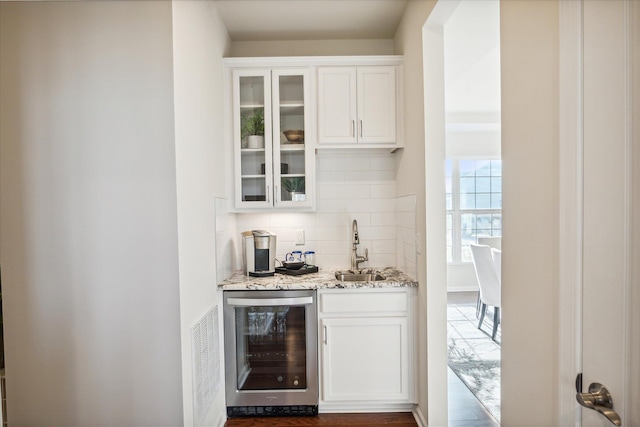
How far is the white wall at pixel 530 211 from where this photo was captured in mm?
997

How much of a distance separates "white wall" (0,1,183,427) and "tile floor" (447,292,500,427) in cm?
179

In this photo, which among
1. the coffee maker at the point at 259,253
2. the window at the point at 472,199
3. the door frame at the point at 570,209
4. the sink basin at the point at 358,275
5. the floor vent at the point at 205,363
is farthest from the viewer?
the window at the point at 472,199

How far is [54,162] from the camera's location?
176 centimetres

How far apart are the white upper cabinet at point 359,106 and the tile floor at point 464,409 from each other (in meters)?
1.95

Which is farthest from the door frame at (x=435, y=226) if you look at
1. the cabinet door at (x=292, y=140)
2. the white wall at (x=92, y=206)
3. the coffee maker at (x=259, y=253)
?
the white wall at (x=92, y=206)

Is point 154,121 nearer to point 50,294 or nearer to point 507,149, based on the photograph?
point 50,294

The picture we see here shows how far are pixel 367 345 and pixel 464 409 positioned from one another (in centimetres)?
85

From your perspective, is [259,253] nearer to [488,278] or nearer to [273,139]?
[273,139]

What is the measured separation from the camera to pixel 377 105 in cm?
268

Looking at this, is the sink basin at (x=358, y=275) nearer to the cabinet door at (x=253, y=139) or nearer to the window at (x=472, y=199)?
the cabinet door at (x=253, y=139)

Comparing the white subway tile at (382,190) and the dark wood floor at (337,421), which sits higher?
the white subway tile at (382,190)

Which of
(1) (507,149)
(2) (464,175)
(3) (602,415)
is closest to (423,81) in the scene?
(1) (507,149)

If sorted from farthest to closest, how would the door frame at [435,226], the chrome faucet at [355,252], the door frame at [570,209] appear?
the chrome faucet at [355,252] < the door frame at [435,226] < the door frame at [570,209]

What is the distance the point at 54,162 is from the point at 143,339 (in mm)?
983
